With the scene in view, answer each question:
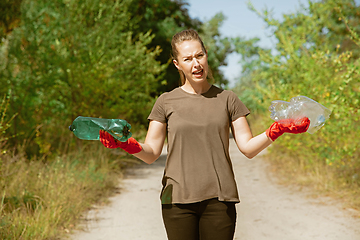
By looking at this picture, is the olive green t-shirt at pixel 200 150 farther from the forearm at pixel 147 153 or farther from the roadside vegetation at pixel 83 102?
the roadside vegetation at pixel 83 102

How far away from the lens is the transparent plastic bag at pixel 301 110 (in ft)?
7.30

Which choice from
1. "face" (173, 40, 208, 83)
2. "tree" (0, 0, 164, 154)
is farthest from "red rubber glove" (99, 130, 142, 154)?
"tree" (0, 0, 164, 154)

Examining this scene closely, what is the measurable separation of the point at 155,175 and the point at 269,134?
727cm

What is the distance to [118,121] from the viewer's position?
83.3 inches

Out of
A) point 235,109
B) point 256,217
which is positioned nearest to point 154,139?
point 235,109

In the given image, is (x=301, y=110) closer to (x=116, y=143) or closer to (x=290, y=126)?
(x=290, y=126)

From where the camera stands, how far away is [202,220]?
2.31 meters

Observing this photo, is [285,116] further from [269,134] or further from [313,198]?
[313,198]

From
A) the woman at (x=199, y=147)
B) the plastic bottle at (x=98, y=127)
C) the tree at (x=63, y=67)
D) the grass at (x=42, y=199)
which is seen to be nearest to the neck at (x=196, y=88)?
the woman at (x=199, y=147)

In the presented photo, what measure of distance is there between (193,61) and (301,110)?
74 cm

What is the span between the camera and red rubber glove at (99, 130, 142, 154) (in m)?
2.16

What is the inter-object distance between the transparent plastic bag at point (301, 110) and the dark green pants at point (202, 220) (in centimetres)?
64

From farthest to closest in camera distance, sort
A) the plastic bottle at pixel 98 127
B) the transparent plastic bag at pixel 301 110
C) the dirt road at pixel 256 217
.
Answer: the dirt road at pixel 256 217 < the transparent plastic bag at pixel 301 110 < the plastic bottle at pixel 98 127

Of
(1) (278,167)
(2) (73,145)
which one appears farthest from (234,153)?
(2) (73,145)
